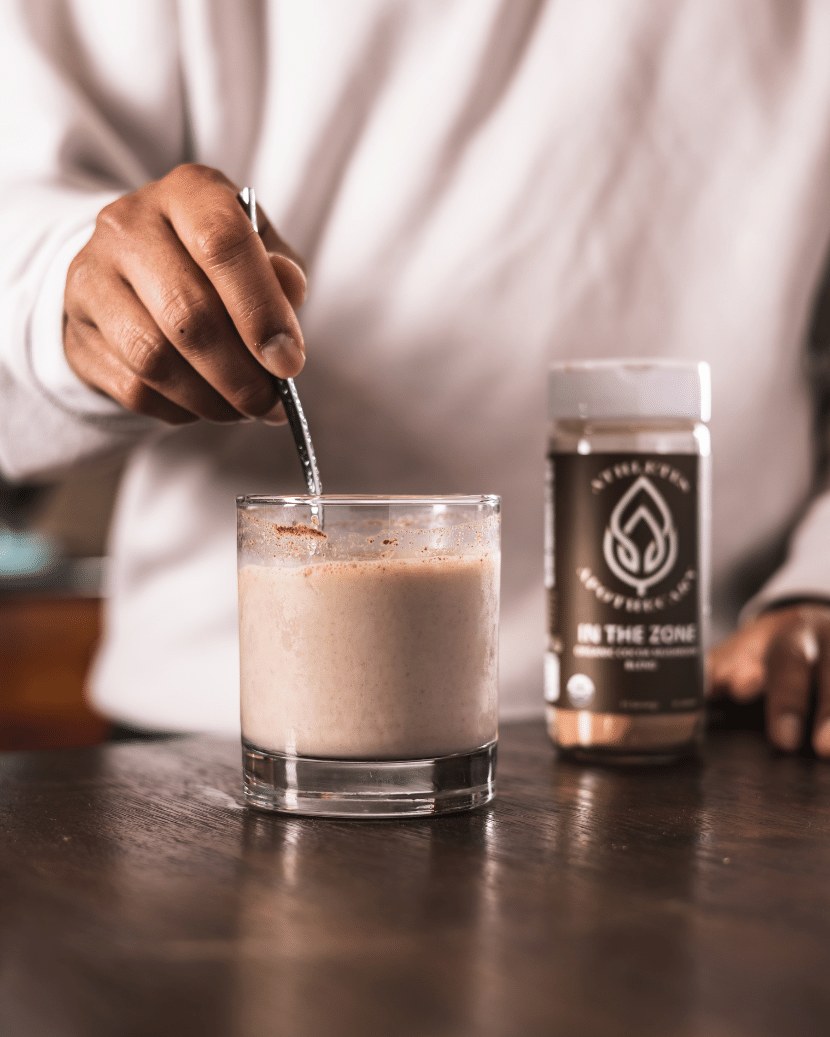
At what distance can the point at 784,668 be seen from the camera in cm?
72

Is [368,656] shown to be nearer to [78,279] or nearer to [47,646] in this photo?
[78,279]

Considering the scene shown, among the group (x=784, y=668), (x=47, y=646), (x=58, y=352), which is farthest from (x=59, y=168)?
(x=47, y=646)

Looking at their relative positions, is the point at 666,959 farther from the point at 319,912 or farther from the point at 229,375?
the point at 229,375

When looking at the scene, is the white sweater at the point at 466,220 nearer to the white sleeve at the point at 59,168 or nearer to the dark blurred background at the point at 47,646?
the white sleeve at the point at 59,168

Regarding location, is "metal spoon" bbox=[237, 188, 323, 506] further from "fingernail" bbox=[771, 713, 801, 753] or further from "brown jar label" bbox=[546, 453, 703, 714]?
"fingernail" bbox=[771, 713, 801, 753]

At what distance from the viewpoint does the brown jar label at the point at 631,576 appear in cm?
60

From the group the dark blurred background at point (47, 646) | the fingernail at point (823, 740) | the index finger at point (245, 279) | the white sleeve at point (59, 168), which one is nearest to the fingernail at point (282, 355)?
the index finger at point (245, 279)

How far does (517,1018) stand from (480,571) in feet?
0.83

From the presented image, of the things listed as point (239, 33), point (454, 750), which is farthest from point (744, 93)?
point (454, 750)

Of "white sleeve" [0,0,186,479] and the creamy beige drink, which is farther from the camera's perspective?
"white sleeve" [0,0,186,479]

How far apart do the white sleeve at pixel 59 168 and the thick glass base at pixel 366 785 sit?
320 mm

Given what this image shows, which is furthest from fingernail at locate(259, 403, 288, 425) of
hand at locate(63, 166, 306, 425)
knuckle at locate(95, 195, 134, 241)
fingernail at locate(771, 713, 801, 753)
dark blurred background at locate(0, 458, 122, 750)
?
dark blurred background at locate(0, 458, 122, 750)

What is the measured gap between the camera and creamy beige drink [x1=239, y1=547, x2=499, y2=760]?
48 centimetres

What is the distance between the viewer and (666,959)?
12.8 inches
